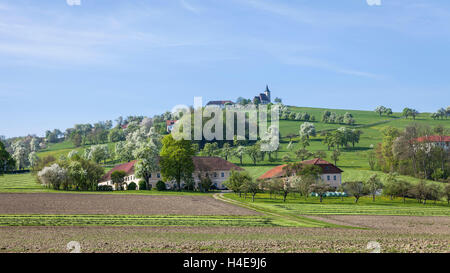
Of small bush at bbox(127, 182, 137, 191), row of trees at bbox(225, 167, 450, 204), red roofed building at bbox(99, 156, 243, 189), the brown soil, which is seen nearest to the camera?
the brown soil

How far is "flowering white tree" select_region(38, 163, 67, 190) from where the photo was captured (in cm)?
9588

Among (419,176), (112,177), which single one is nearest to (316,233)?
(112,177)

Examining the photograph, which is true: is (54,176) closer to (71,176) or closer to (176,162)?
(71,176)

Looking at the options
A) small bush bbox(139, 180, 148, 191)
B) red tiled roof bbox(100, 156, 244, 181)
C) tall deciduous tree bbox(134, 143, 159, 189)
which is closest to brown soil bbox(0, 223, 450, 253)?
small bush bbox(139, 180, 148, 191)

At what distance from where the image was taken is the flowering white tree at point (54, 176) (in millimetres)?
95875

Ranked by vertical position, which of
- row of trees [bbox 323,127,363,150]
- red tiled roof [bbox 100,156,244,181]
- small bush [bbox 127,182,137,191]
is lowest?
small bush [bbox 127,182,137,191]

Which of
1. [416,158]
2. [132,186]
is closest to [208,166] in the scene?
[132,186]

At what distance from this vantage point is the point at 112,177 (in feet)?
350

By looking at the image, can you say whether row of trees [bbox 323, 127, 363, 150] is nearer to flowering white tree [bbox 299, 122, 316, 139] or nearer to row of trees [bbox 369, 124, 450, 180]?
flowering white tree [bbox 299, 122, 316, 139]

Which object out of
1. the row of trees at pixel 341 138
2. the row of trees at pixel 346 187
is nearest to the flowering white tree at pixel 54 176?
the row of trees at pixel 346 187

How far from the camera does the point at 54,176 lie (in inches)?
3775

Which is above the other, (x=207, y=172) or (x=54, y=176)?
(x=54, y=176)

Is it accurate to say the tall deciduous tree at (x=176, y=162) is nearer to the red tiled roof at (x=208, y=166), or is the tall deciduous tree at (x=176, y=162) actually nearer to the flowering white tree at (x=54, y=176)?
the red tiled roof at (x=208, y=166)
